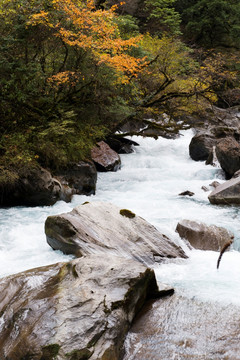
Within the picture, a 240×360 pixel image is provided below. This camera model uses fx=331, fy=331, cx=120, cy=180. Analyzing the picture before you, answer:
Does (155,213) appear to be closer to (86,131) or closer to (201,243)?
(201,243)

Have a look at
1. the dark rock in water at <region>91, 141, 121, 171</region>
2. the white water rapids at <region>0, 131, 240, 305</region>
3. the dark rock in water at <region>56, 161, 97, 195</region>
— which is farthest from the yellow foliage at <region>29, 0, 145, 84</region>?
the white water rapids at <region>0, 131, 240, 305</region>

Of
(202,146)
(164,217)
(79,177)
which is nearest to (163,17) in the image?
(202,146)

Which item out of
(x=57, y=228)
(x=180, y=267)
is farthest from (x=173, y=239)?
(x=57, y=228)

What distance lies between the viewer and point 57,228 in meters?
5.57

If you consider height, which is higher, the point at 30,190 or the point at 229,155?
the point at 229,155

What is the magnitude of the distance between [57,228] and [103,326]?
2.70 m

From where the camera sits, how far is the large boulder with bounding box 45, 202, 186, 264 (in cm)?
545

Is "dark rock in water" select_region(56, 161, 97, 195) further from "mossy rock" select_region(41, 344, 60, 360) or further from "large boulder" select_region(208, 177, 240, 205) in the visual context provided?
"mossy rock" select_region(41, 344, 60, 360)

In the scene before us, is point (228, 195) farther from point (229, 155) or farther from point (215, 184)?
point (229, 155)

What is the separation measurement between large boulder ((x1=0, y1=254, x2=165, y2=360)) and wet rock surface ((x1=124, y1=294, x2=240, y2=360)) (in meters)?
0.16

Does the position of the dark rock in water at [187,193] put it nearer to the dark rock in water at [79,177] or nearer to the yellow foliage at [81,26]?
the dark rock in water at [79,177]

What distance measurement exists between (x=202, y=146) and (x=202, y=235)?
10.4 metres

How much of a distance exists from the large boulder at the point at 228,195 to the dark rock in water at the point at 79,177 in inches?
154

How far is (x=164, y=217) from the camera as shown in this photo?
8.29 meters
